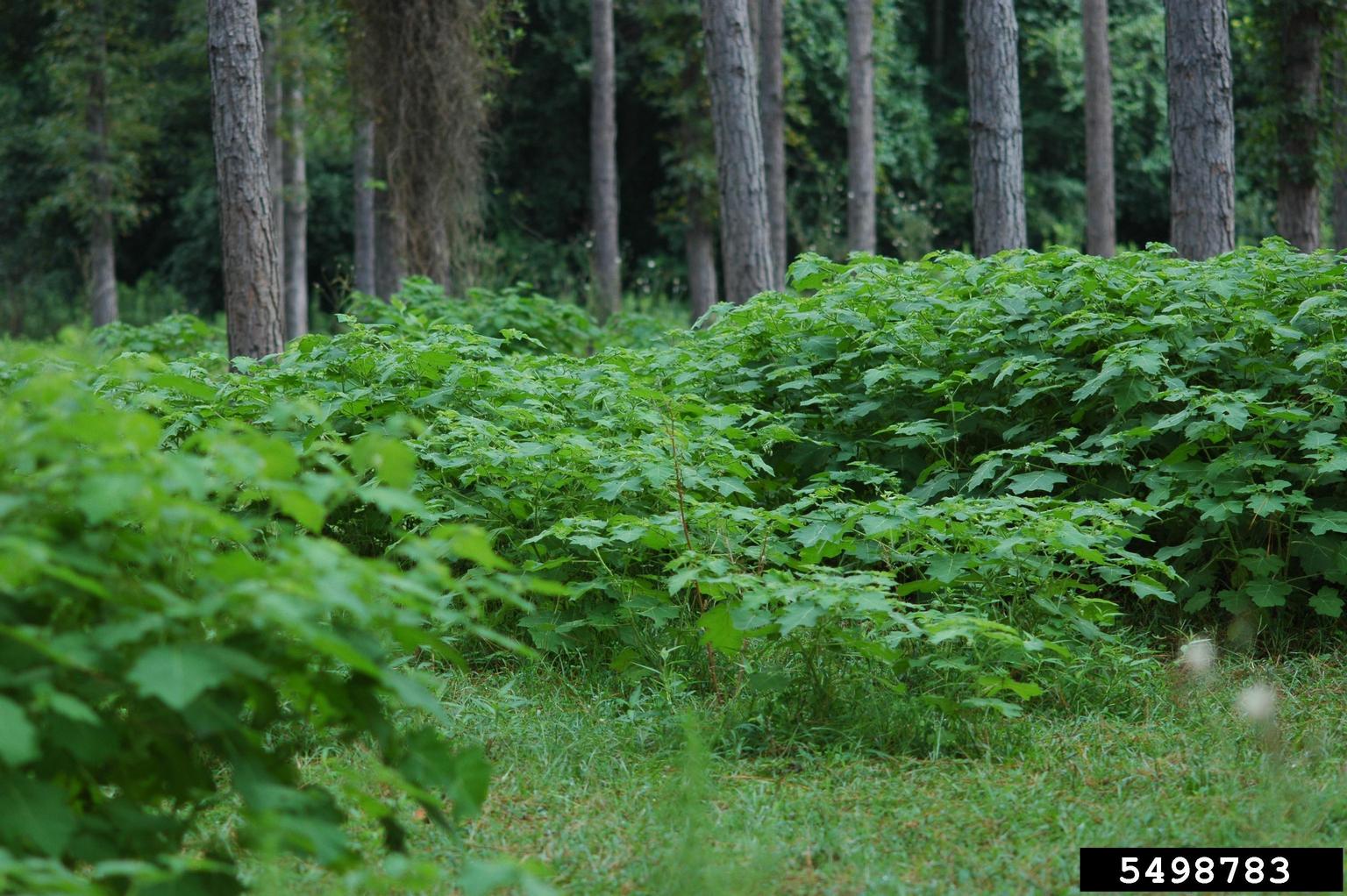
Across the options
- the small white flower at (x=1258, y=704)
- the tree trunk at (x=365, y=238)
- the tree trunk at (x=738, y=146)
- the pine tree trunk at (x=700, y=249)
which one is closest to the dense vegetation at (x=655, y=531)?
the small white flower at (x=1258, y=704)

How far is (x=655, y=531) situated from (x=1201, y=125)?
6.19 meters

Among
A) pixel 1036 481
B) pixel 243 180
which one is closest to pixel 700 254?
pixel 243 180

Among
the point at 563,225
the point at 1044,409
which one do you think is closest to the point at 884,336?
the point at 1044,409

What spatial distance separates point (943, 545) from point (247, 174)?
5.92m

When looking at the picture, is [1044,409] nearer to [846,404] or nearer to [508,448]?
[846,404]

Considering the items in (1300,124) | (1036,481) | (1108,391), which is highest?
(1300,124)

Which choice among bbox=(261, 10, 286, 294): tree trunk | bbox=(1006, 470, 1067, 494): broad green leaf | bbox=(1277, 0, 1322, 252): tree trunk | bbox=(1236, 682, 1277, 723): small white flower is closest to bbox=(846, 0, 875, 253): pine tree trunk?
bbox=(1277, 0, 1322, 252): tree trunk

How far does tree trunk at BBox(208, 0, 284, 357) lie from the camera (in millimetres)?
8078

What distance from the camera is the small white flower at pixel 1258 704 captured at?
154 inches

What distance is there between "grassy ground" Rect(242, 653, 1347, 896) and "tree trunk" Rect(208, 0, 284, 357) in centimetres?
499

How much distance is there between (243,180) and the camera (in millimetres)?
8211

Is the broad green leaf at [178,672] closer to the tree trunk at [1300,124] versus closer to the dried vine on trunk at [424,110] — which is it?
the dried vine on trunk at [424,110]

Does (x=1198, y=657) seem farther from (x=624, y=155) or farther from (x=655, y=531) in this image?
(x=624, y=155)

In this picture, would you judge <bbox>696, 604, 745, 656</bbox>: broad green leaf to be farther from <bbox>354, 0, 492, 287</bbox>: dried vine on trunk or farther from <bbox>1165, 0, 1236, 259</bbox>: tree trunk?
<bbox>354, 0, 492, 287</bbox>: dried vine on trunk
